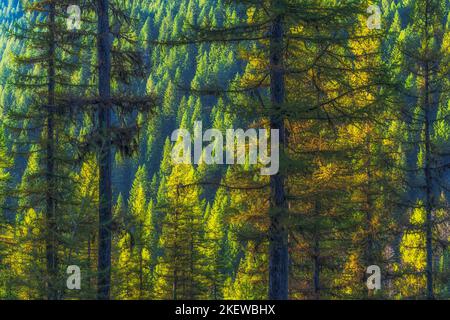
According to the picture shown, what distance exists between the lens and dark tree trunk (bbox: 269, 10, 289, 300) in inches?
459

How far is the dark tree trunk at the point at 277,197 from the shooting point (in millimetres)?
11664

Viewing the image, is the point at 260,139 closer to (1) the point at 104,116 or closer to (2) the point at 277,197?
(2) the point at 277,197

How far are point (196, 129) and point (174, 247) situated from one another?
288 ft

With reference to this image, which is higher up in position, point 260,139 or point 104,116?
point 104,116

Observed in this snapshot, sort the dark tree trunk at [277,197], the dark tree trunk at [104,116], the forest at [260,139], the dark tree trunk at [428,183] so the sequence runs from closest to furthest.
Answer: the forest at [260,139] < the dark tree trunk at [277,197] < the dark tree trunk at [104,116] < the dark tree trunk at [428,183]

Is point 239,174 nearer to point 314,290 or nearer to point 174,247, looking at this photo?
point 314,290

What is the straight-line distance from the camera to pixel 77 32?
47.5 ft

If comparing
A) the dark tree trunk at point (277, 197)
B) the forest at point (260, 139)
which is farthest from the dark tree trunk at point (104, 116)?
the dark tree trunk at point (277, 197)

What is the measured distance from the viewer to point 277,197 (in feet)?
38.8

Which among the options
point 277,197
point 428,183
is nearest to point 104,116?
point 277,197

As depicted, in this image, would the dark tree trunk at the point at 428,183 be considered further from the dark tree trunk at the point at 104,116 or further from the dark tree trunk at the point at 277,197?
the dark tree trunk at the point at 104,116

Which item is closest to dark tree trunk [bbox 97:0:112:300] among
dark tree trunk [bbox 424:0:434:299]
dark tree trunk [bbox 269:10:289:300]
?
dark tree trunk [bbox 269:10:289:300]

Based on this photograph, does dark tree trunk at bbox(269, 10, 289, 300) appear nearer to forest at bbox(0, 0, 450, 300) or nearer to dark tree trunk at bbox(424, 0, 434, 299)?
forest at bbox(0, 0, 450, 300)
